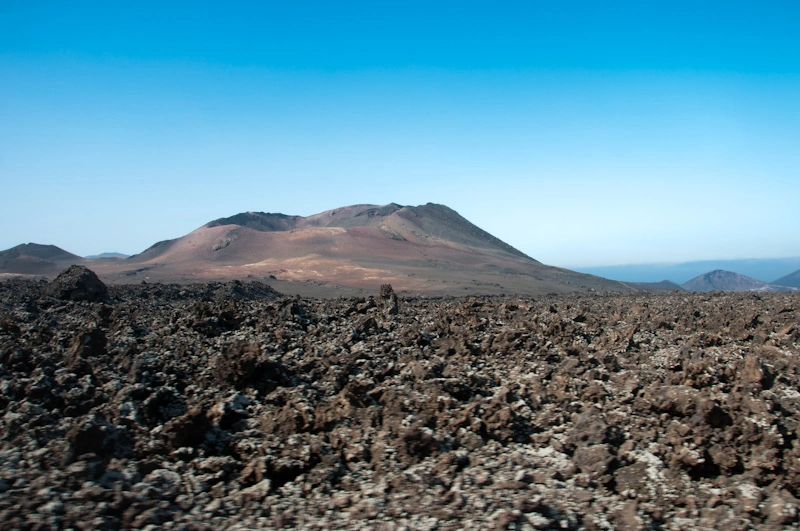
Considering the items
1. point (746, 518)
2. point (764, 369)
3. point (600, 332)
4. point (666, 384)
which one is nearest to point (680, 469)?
point (746, 518)

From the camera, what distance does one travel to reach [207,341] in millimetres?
8969

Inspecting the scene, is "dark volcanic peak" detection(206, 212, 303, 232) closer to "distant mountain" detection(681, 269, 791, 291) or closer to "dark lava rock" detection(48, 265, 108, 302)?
"distant mountain" detection(681, 269, 791, 291)

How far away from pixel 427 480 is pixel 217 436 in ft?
7.32

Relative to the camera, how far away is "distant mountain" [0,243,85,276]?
5638 cm

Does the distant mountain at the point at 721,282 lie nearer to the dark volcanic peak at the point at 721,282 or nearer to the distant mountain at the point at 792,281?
the dark volcanic peak at the point at 721,282

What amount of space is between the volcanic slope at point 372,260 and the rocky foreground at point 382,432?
1178 inches

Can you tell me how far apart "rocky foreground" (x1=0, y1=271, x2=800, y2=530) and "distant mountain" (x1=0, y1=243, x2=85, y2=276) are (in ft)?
182

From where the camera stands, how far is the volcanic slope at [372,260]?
154ft

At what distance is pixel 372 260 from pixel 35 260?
122 feet

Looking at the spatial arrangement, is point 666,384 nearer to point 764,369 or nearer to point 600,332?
point 764,369

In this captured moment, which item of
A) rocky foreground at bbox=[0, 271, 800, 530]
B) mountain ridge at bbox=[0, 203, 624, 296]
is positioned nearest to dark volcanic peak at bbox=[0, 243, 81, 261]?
mountain ridge at bbox=[0, 203, 624, 296]

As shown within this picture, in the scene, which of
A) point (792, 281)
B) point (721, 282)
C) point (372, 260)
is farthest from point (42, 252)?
point (792, 281)

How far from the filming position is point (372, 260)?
60812 mm

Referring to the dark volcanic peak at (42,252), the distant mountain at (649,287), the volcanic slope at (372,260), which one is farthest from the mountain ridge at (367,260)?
the dark volcanic peak at (42,252)
